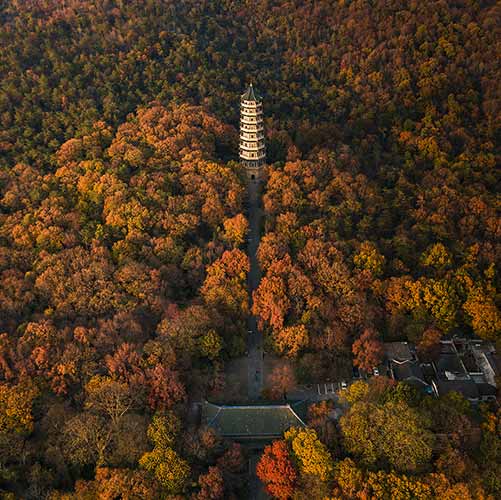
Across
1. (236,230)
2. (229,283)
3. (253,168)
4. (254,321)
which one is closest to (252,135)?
(253,168)

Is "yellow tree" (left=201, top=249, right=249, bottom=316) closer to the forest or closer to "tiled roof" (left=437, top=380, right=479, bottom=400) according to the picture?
→ the forest

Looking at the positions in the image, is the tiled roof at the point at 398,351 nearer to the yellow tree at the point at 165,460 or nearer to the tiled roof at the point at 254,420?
the tiled roof at the point at 254,420

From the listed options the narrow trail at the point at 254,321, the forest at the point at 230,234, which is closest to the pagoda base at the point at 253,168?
the narrow trail at the point at 254,321

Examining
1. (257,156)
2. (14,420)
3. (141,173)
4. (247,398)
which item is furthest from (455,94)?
(14,420)

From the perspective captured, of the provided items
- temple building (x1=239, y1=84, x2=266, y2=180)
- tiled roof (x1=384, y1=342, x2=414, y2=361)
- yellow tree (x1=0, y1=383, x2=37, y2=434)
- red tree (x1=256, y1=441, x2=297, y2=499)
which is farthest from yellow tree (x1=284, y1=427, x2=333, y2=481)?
temple building (x1=239, y1=84, x2=266, y2=180)

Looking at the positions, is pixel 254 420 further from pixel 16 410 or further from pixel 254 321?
pixel 16 410

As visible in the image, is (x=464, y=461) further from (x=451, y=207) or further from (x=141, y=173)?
(x=141, y=173)
